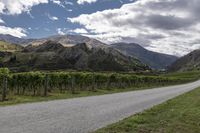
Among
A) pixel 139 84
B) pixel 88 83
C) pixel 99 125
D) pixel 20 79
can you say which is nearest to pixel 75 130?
pixel 99 125

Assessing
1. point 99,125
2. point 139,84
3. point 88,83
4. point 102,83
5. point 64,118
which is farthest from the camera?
point 139,84

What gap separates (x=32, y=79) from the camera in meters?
51.6

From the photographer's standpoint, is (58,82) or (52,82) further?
(58,82)

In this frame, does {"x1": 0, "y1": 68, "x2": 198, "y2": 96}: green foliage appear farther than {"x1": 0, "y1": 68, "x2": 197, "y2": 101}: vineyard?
Yes

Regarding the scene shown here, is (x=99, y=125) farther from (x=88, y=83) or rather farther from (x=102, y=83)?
(x=102, y=83)

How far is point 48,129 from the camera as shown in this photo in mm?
13375

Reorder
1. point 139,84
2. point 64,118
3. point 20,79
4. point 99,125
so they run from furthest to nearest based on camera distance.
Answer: point 139,84 < point 20,79 < point 64,118 < point 99,125

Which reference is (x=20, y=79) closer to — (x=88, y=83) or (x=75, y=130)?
(x=88, y=83)

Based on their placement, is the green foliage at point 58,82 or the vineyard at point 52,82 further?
the green foliage at point 58,82

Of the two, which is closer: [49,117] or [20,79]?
[49,117]

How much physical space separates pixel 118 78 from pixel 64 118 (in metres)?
58.8

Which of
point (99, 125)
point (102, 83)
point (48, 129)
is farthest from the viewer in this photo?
point (102, 83)

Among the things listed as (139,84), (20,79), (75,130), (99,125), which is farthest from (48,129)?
(139,84)

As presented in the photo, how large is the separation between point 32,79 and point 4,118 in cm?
3628
